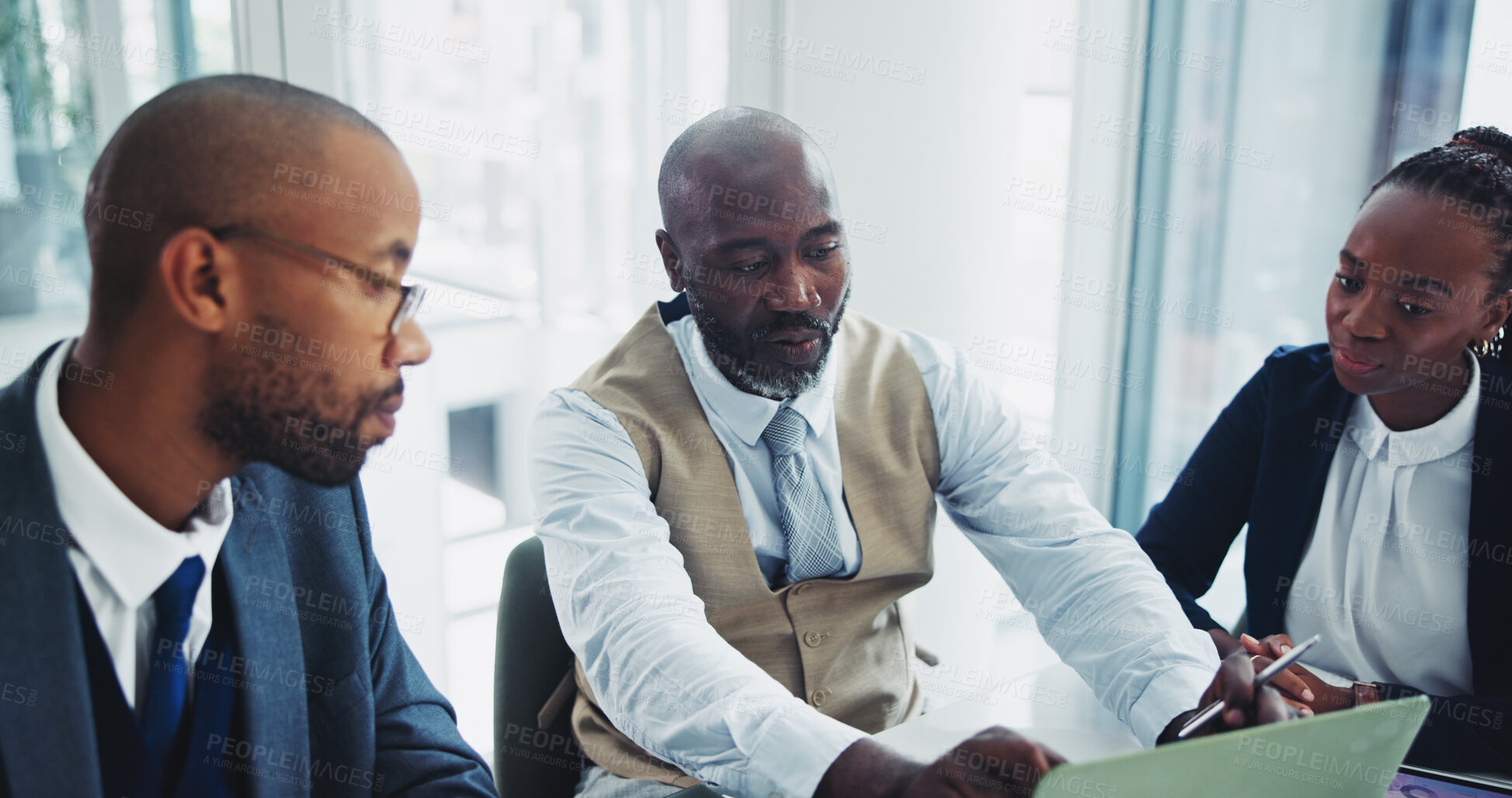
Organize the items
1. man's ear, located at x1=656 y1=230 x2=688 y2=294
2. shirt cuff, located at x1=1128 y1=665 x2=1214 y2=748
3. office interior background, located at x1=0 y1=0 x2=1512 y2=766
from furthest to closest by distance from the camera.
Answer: office interior background, located at x1=0 y1=0 x2=1512 y2=766
man's ear, located at x1=656 y1=230 x2=688 y2=294
shirt cuff, located at x1=1128 y1=665 x2=1214 y2=748

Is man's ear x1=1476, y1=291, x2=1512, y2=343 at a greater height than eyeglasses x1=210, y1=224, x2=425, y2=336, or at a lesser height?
lesser

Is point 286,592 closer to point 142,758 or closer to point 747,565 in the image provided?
point 142,758

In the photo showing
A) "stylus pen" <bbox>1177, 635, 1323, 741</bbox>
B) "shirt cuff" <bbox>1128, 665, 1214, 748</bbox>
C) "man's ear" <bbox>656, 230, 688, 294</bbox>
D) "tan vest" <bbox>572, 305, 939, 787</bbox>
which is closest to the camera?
"stylus pen" <bbox>1177, 635, 1323, 741</bbox>

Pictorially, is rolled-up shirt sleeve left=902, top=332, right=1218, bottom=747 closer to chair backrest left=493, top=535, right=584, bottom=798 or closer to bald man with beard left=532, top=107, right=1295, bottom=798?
bald man with beard left=532, top=107, right=1295, bottom=798

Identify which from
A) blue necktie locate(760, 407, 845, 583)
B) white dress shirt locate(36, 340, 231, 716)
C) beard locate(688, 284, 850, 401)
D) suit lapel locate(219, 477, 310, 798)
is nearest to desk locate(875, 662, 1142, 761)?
blue necktie locate(760, 407, 845, 583)

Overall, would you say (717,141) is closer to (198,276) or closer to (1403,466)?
(198,276)

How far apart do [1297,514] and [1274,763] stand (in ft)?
2.85

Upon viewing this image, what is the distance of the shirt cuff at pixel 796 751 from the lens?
1012mm

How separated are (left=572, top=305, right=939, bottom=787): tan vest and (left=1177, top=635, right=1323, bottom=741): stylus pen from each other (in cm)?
46

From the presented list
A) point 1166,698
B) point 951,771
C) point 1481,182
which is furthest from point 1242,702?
point 1481,182

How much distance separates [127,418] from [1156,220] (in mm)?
2460

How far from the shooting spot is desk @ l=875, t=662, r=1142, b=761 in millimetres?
1165

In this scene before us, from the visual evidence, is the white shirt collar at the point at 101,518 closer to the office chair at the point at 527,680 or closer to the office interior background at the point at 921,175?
the office chair at the point at 527,680

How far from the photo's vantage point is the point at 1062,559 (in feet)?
4.92
